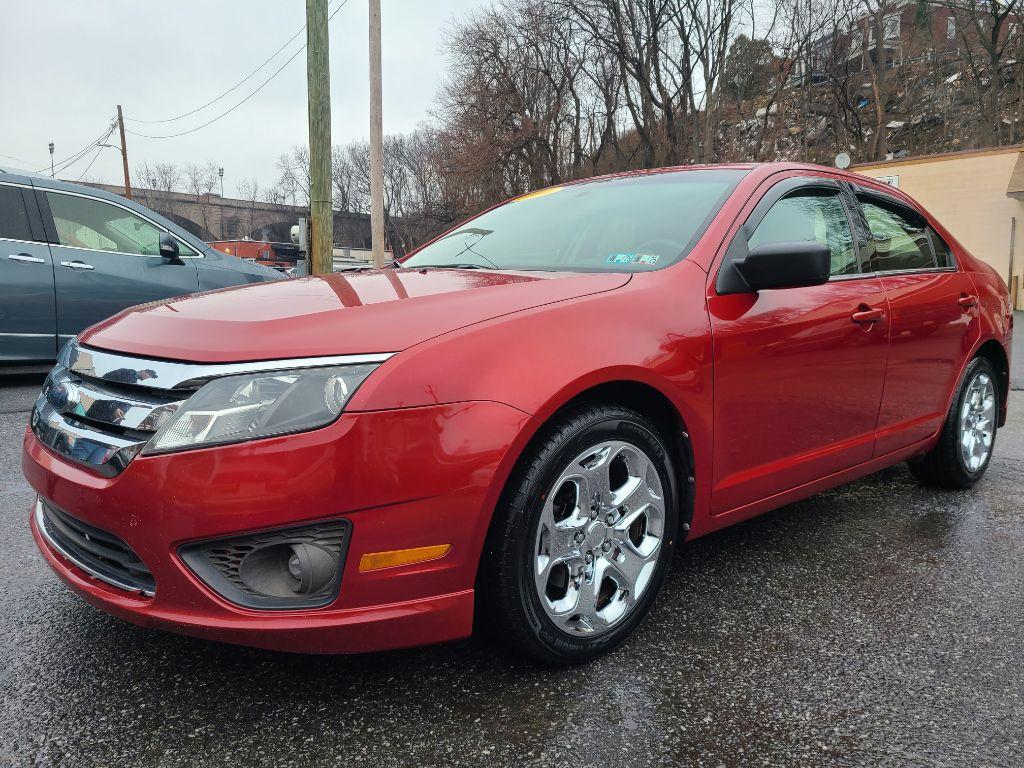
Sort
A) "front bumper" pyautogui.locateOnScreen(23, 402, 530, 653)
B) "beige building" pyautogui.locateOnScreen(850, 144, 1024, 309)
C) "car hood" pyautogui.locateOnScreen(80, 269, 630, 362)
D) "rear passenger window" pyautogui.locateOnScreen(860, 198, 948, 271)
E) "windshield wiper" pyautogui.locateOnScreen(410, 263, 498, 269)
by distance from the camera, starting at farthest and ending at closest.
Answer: "beige building" pyautogui.locateOnScreen(850, 144, 1024, 309) → "rear passenger window" pyautogui.locateOnScreen(860, 198, 948, 271) → "windshield wiper" pyautogui.locateOnScreen(410, 263, 498, 269) → "car hood" pyautogui.locateOnScreen(80, 269, 630, 362) → "front bumper" pyautogui.locateOnScreen(23, 402, 530, 653)

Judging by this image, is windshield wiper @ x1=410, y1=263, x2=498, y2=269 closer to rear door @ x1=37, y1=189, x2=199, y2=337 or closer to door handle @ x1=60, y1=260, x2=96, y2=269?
rear door @ x1=37, y1=189, x2=199, y2=337

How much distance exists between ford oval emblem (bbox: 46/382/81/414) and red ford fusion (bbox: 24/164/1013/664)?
0.04 ft

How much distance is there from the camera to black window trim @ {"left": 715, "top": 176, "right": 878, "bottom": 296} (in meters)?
2.40

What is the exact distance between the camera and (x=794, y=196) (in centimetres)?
289

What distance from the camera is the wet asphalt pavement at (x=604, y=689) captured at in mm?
1692

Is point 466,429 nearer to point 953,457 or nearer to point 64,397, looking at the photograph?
point 64,397

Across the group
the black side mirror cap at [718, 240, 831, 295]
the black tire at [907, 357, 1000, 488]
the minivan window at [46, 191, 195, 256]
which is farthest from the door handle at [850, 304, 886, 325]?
the minivan window at [46, 191, 195, 256]

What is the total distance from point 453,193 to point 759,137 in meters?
14.2

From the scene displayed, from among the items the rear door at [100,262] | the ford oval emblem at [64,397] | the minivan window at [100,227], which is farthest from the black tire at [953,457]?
the minivan window at [100,227]

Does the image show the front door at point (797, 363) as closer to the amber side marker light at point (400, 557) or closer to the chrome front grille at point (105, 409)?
the amber side marker light at point (400, 557)

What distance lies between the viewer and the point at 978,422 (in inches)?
151

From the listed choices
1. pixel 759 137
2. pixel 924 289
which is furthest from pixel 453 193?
pixel 924 289

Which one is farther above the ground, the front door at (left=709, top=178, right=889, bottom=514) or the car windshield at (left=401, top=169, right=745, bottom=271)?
the car windshield at (left=401, top=169, right=745, bottom=271)

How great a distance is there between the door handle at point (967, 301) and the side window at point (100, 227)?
6.02 metres
